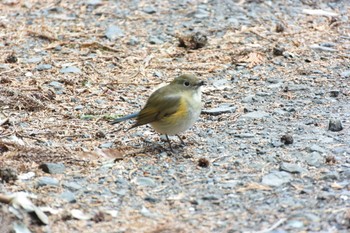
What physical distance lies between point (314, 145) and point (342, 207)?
1.31 m

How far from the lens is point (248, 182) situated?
5.70 m

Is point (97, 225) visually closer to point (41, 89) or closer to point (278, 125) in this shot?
point (278, 125)

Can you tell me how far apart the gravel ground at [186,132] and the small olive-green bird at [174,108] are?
226mm

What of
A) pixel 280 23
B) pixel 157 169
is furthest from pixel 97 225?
pixel 280 23

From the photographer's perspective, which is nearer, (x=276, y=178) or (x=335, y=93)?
(x=276, y=178)

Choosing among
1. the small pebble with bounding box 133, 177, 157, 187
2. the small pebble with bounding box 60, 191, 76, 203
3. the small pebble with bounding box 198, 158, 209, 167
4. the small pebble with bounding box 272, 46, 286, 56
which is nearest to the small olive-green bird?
the small pebble with bounding box 198, 158, 209, 167

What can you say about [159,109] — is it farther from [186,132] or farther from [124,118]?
[186,132]

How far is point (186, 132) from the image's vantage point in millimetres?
7027

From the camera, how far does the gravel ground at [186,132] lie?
520 cm

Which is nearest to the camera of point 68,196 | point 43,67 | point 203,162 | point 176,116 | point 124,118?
point 68,196

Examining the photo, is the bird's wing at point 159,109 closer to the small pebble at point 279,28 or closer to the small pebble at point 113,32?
the small pebble at point 113,32

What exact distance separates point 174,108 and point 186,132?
24.4 inches

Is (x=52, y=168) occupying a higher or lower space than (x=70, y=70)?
higher

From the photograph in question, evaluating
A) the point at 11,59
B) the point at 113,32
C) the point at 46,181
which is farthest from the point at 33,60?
the point at 46,181
